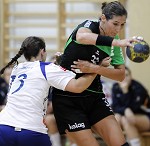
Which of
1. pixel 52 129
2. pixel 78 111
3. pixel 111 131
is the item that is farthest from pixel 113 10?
pixel 52 129

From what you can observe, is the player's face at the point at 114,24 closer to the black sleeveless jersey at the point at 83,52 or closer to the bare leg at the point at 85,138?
the black sleeveless jersey at the point at 83,52

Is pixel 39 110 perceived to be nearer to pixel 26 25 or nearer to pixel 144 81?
pixel 144 81

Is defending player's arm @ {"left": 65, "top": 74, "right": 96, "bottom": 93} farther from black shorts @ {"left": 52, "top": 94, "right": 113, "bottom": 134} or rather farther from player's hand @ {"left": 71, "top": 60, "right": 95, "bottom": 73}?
black shorts @ {"left": 52, "top": 94, "right": 113, "bottom": 134}

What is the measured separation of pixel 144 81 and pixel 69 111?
3.68 m

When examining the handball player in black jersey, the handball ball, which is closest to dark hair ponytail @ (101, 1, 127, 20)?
the handball player in black jersey

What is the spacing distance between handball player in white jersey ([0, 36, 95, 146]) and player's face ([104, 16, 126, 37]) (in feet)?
1.18

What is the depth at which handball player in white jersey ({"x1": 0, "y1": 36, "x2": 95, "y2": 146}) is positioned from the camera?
3.39 metres

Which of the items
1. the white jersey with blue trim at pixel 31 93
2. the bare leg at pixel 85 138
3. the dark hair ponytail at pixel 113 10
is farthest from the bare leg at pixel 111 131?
the dark hair ponytail at pixel 113 10

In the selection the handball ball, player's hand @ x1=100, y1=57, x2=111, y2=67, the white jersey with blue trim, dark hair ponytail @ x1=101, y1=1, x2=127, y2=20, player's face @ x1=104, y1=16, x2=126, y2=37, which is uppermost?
dark hair ponytail @ x1=101, y1=1, x2=127, y2=20

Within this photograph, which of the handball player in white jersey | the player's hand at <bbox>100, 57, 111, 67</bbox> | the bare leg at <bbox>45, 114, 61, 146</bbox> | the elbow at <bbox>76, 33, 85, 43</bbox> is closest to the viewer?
the handball player in white jersey

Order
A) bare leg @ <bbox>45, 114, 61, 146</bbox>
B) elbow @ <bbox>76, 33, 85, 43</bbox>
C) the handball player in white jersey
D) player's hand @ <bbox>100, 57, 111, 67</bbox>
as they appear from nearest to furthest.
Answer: the handball player in white jersey → elbow @ <bbox>76, 33, 85, 43</bbox> → player's hand @ <bbox>100, 57, 111, 67</bbox> → bare leg @ <bbox>45, 114, 61, 146</bbox>

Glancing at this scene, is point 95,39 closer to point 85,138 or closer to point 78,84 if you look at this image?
point 78,84

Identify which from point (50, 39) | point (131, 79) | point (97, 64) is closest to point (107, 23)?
point (97, 64)

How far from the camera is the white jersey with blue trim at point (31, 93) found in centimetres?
345
